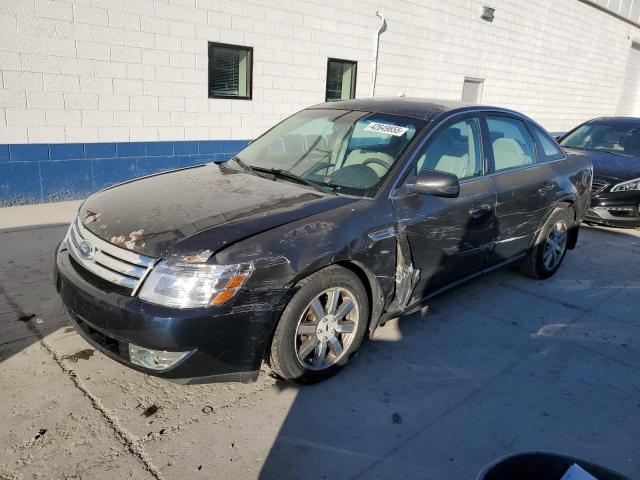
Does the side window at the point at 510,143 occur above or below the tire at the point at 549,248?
above

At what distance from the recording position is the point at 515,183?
4.23 m

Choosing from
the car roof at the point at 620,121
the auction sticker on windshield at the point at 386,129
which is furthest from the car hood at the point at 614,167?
the auction sticker on windshield at the point at 386,129

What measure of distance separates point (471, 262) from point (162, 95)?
5.28 m

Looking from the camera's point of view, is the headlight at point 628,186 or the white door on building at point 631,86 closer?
the headlight at point 628,186

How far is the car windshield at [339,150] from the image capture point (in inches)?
134

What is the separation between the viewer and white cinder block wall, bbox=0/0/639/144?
20.4 ft

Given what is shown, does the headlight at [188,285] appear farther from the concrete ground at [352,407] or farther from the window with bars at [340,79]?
the window with bars at [340,79]

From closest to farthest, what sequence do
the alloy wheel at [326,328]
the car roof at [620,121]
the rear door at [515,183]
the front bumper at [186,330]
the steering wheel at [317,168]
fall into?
the front bumper at [186,330]
the alloy wheel at [326,328]
the steering wheel at [317,168]
the rear door at [515,183]
the car roof at [620,121]

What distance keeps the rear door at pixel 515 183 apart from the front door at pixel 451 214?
0.51 feet

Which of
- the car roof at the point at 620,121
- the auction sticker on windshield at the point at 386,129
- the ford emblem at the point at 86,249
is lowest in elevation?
the ford emblem at the point at 86,249

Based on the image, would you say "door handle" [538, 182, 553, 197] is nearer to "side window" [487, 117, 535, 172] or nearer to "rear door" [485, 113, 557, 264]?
"rear door" [485, 113, 557, 264]

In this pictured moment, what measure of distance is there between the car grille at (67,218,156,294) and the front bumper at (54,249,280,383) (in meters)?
0.07

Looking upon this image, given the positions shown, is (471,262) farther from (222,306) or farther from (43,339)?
(43,339)

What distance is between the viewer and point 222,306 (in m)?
2.50
